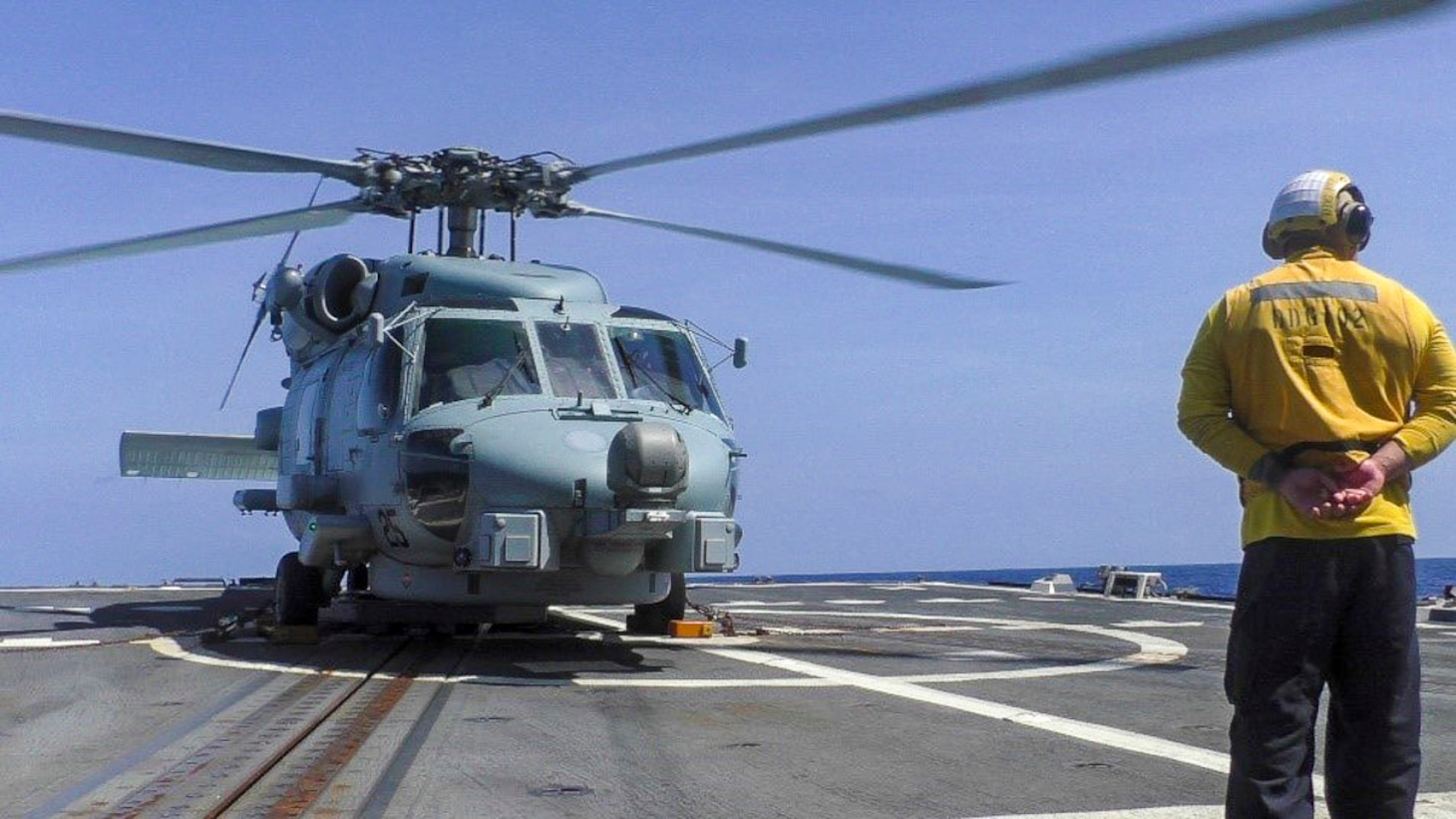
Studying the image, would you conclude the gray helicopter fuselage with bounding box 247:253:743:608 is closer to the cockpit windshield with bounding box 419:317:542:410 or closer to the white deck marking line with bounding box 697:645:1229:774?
the cockpit windshield with bounding box 419:317:542:410

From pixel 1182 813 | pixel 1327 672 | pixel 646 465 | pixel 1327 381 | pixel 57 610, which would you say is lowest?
pixel 1182 813

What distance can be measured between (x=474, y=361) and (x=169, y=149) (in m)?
2.56

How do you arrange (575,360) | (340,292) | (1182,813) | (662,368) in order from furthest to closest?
1. (340,292)
2. (662,368)
3. (575,360)
4. (1182,813)

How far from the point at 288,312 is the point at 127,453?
7.32 metres

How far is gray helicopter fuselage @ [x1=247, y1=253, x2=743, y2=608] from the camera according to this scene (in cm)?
1011

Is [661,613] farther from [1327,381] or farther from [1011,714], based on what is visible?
[1327,381]

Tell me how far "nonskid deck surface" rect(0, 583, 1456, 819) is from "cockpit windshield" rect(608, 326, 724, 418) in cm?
195

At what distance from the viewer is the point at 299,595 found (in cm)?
1269

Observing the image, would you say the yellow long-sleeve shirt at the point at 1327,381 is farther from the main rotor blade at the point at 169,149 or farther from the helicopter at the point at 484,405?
the main rotor blade at the point at 169,149

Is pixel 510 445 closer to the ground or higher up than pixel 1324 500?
higher up

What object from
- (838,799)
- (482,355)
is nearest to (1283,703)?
(838,799)

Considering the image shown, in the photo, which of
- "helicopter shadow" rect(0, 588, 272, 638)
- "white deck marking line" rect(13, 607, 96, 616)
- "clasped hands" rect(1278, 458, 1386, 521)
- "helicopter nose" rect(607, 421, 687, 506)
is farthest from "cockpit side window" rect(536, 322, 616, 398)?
"white deck marking line" rect(13, 607, 96, 616)

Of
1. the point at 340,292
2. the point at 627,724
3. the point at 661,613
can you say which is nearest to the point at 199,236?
the point at 340,292

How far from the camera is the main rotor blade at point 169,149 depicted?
30.9ft
